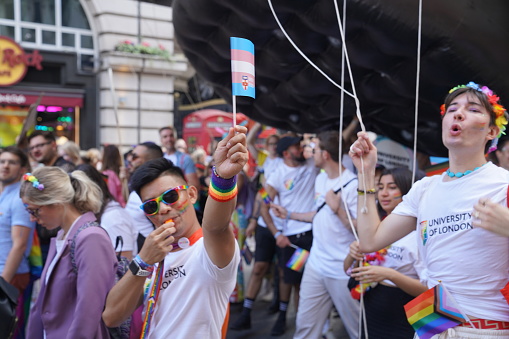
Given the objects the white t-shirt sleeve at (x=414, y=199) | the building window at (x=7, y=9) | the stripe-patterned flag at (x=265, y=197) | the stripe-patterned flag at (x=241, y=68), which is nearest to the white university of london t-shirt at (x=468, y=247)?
the white t-shirt sleeve at (x=414, y=199)

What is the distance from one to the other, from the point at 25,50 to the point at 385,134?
1069 centimetres

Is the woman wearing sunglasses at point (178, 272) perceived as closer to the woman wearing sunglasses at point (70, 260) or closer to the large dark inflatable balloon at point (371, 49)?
the woman wearing sunglasses at point (70, 260)

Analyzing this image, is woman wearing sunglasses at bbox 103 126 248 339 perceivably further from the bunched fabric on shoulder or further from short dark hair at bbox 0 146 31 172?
short dark hair at bbox 0 146 31 172

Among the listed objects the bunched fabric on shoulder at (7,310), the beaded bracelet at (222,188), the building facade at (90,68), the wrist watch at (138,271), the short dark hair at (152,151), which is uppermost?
the building facade at (90,68)

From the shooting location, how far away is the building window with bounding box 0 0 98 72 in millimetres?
12516

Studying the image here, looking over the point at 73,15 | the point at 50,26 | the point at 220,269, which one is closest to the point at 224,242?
the point at 220,269

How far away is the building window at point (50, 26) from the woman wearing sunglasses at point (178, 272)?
39.7 feet

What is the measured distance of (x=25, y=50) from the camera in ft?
40.6

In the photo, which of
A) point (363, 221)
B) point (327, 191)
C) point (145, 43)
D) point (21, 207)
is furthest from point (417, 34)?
point (145, 43)

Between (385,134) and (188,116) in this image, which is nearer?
(385,134)

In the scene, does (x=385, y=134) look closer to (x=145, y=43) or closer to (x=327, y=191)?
(x=327, y=191)

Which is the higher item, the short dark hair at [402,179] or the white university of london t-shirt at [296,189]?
the short dark hair at [402,179]

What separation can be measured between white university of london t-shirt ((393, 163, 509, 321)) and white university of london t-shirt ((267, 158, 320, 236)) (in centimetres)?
318

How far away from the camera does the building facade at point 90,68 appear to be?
1262cm
